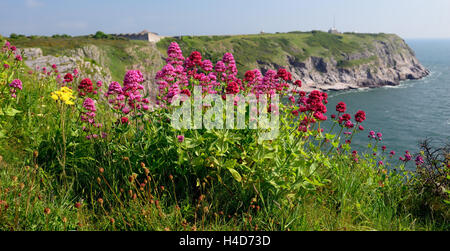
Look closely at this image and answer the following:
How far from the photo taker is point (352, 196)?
14.5 ft

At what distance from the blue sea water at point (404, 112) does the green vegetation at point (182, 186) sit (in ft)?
122

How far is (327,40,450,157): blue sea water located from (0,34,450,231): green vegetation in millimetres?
37115

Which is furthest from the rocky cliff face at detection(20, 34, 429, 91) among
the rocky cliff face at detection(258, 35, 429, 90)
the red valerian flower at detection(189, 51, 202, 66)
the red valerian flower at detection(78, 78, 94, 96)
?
the red valerian flower at detection(189, 51, 202, 66)

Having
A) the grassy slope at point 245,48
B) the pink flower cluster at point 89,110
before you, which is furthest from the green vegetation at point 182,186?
the grassy slope at point 245,48

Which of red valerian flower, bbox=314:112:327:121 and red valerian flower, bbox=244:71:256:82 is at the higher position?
red valerian flower, bbox=244:71:256:82

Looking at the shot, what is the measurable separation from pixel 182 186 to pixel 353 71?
6248 inches

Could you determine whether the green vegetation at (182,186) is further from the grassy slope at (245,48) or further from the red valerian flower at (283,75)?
the grassy slope at (245,48)

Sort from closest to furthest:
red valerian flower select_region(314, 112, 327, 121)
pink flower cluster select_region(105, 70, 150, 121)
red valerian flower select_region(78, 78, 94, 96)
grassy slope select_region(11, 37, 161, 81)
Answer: red valerian flower select_region(314, 112, 327, 121) < pink flower cluster select_region(105, 70, 150, 121) < red valerian flower select_region(78, 78, 94, 96) < grassy slope select_region(11, 37, 161, 81)

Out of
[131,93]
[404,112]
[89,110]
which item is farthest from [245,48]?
[131,93]

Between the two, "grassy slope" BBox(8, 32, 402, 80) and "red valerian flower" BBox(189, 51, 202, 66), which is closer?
"red valerian flower" BBox(189, 51, 202, 66)

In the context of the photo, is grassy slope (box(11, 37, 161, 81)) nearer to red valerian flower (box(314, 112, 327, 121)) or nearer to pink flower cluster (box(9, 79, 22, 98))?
pink flower cluster (box(9, 79, 22, 98))

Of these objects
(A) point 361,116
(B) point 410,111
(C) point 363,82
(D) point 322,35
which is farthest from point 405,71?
(A) point 361,116

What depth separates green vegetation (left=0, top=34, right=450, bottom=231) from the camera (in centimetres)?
339
